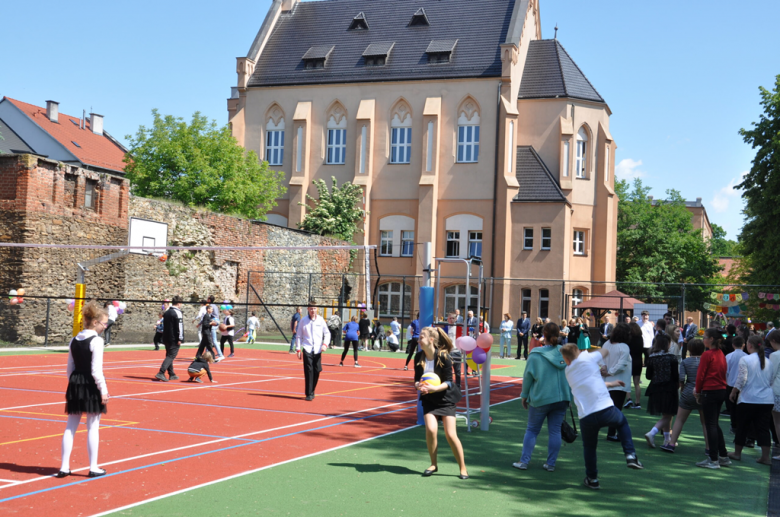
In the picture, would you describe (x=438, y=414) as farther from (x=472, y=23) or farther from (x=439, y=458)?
(x=472, y=23)

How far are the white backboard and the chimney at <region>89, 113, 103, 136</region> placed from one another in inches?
1586

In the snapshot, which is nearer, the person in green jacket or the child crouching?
the person in green jacket

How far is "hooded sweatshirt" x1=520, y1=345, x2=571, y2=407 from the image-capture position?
28.6 feet

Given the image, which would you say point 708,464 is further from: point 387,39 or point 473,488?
point 387,39

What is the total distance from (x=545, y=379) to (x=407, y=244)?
3927 centimetres

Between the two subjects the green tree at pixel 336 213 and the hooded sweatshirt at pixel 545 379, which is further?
the green tree at pixel 336 213

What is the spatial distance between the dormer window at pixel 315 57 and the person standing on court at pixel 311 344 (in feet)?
129

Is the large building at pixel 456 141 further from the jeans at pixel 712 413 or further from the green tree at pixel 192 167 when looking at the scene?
the jeans at pixel 712 413

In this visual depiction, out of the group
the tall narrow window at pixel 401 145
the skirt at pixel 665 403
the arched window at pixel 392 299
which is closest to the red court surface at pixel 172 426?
the skirt at pixel 665 403

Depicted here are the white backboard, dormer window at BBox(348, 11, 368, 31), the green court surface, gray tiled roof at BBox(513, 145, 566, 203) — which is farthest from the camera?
dormer window at BBox(348, 11, 368, 31)

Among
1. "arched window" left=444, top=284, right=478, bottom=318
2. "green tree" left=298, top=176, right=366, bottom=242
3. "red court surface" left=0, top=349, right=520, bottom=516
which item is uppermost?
"green tree" left=298, top=176, right=366, bottom=242

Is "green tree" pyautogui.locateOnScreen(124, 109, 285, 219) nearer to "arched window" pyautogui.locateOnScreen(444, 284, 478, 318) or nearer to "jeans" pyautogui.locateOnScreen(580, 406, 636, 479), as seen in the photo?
"arched window" pyautogui.locateOnScreen(444, 284, 478, 318)

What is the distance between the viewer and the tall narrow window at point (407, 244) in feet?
157

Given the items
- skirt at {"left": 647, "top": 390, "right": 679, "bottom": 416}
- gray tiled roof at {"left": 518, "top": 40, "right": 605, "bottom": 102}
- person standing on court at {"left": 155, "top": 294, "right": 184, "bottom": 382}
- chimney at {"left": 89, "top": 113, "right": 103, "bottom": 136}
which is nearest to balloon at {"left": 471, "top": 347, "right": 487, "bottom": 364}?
skirt at {"left": 647, "top": 390, "right": 679, "bottom": 416}
